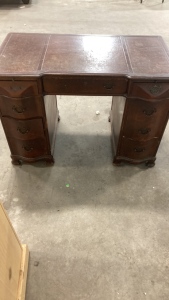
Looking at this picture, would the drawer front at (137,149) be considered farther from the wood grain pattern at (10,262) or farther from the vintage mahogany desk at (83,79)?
the wood grain pattern at (10,262)

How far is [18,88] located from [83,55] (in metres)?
0.45

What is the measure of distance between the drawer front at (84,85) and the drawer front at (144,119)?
0.40 feet

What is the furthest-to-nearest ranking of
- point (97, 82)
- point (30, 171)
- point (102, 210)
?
1. point (30, 171)
2. point (102, 210)
3. point (97, 82)

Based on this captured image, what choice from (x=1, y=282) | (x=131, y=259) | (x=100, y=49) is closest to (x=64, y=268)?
(x=131, y=259)

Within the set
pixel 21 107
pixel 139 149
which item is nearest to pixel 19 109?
pixel 21 107

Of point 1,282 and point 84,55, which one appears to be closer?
point 1,282

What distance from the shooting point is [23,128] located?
152 cm

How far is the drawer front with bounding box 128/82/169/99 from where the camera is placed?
50.4 inches

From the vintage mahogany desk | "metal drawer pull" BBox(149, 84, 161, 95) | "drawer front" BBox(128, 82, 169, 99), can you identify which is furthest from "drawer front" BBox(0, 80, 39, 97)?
"metal drawer pull" BBox(149, 84, 161, 95)

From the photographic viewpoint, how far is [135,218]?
1.54m

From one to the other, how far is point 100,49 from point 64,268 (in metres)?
1.36

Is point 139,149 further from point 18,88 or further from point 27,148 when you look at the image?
point 18,88

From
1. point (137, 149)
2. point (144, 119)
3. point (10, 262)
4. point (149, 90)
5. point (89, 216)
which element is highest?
point (149, 90)

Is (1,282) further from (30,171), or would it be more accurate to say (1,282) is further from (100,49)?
(100,49)
